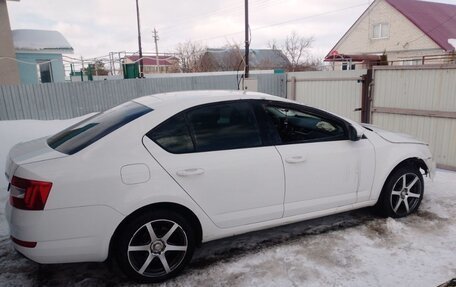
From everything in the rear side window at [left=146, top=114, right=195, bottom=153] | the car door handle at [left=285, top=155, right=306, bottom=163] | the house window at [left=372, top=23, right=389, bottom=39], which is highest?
the house window at [left=372, top=23, right=389, bottom=39]

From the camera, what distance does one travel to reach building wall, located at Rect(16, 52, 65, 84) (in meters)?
15.8

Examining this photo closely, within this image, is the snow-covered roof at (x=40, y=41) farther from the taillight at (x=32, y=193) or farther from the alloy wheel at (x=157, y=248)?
the alloy wheel at (x=157, y=248)

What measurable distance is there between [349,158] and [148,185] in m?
1.99

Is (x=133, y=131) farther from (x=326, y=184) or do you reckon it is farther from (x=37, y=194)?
(x=326, y=184)

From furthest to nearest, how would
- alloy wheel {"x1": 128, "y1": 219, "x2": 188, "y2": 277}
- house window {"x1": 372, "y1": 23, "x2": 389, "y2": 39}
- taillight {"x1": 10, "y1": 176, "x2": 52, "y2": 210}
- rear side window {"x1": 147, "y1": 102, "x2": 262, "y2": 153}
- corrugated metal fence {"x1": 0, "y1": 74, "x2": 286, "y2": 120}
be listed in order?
1. house window {"x1": 372, "y1": 23, "x2": 389, "y2": 39}
2. corrugated metal fence {"x1": 0, "y1": 74, "x2": 286, "y2": 120}
3. rear side window {"x1": 147, "y1": 102, "x2": 262, "y2": 153}
4. alloy wheel {"x1": 128, "y1": 219, "x2": 188, "y2": 277}
5. taillight {"x1": 10, "y1": 176, "x2": 52, "y2": 210}

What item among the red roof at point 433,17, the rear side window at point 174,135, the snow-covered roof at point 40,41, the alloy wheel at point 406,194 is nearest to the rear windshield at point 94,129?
the rear side window at point 174,135

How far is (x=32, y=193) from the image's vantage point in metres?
2.46

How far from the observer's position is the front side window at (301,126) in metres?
3.39

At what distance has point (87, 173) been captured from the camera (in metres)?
2.55

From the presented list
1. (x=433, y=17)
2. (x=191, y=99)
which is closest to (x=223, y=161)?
(x=191, y=99)

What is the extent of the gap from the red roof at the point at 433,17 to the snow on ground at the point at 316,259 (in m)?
26.3

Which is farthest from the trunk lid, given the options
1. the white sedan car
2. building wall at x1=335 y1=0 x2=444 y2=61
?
building wall at x1=335 y1=0 x2=444 y2=61

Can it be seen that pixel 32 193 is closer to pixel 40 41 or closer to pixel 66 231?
pixel 66 231

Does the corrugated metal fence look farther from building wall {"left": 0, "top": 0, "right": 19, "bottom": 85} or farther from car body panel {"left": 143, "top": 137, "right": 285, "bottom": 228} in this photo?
car body panel {"left": 143, "top": 137, "right": 285, "bottom": 228}
